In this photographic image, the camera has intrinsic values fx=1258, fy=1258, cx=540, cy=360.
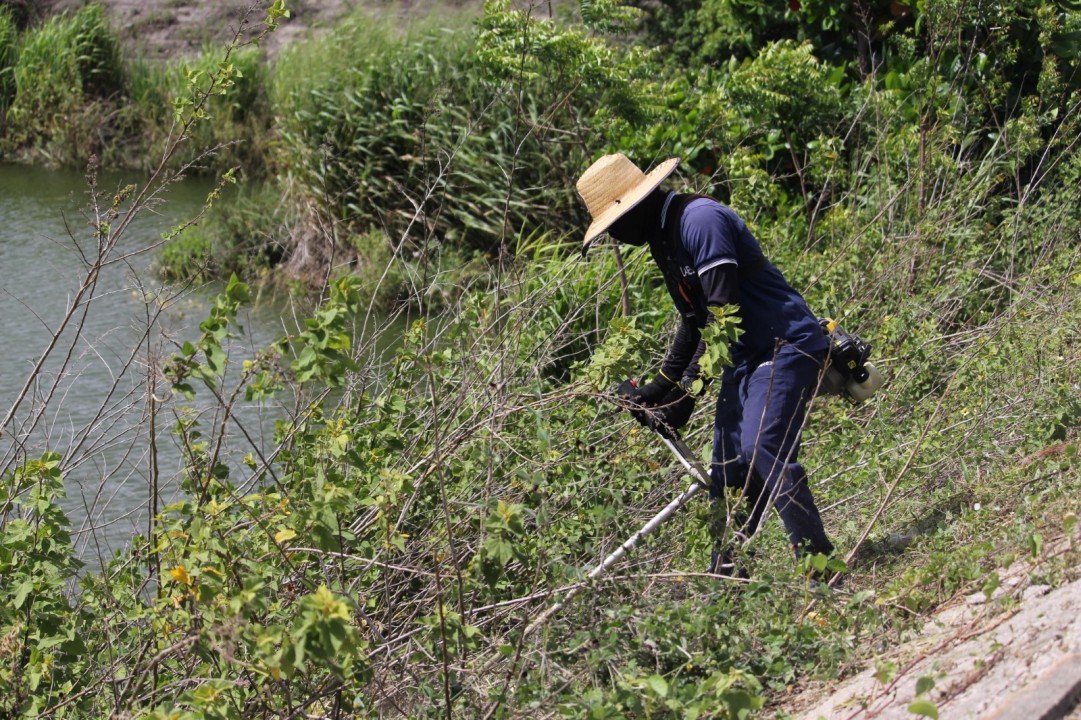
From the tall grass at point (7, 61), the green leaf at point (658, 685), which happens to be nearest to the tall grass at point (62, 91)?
the tall grass at point (7, 61)

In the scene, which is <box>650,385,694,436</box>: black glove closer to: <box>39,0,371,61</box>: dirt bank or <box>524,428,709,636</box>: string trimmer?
<box>524,428,709,636</box>: string trimmer

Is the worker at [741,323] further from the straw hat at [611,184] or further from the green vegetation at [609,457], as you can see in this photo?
the green vegetation at [609,457]

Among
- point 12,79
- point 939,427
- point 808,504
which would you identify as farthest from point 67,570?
point 12,79

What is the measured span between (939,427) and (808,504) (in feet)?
5.27

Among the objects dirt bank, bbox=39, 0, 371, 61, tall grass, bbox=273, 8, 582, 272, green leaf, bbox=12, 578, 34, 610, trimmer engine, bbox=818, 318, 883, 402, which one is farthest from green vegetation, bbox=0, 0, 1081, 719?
dirt bank, bbox=39, 0, 371, 61

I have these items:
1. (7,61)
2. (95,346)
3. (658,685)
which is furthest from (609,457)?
(7,61)

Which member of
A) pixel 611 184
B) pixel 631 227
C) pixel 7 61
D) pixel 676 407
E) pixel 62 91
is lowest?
pixel 62 91

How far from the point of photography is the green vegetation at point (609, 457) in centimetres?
379

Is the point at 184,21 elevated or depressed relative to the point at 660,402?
depressed

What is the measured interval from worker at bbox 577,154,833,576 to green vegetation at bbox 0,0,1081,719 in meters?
0.20

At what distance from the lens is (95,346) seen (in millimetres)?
8539

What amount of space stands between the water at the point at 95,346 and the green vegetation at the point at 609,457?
257 mm

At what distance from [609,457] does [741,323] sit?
1.08m

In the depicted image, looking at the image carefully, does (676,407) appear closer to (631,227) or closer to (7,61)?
(631,227)
